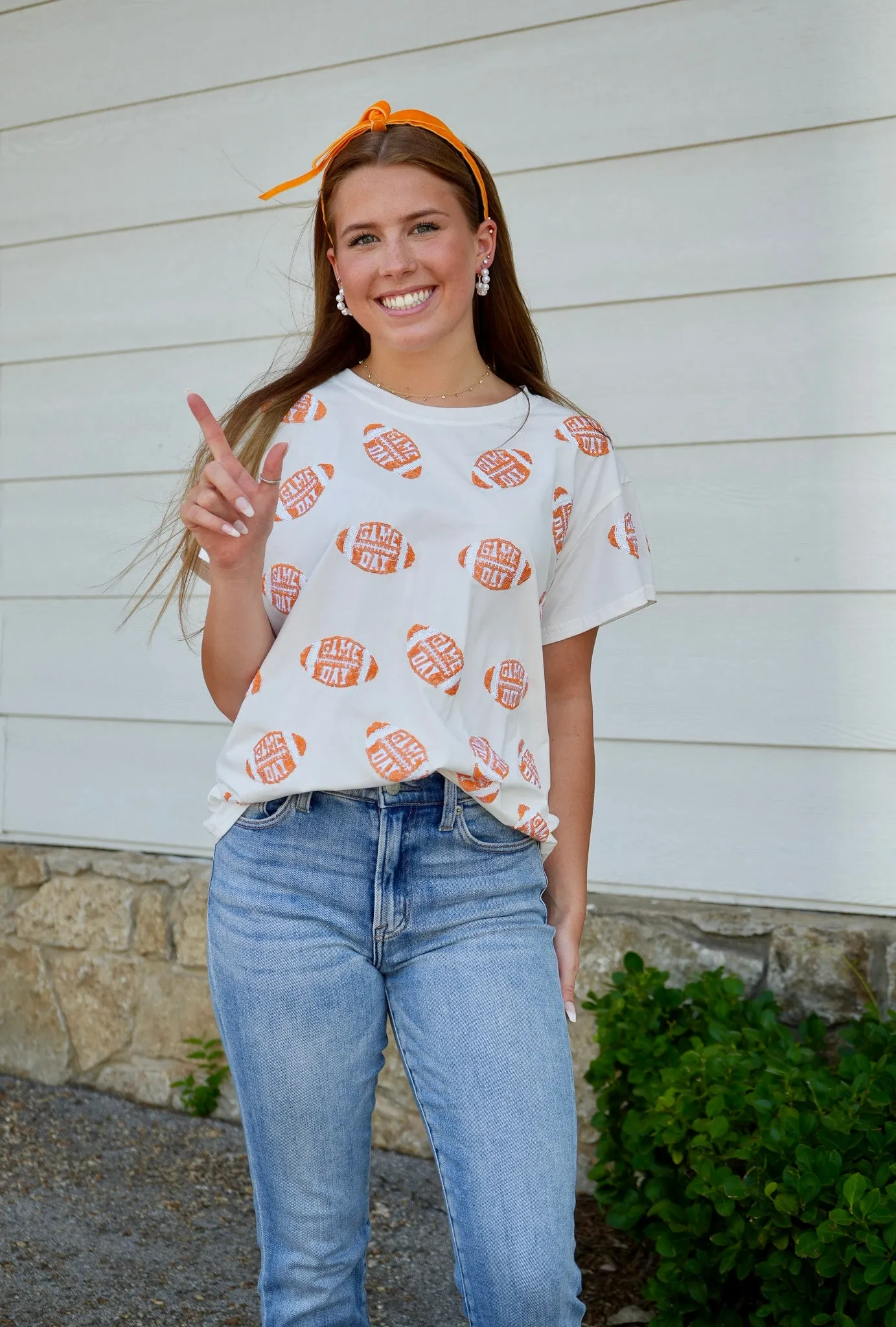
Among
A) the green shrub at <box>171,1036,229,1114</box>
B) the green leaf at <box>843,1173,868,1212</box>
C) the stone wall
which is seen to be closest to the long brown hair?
the green leaf at <box>843,1173,868,1212</box>

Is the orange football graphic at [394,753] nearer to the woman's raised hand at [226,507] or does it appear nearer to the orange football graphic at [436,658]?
the orange football graphic at [436,658]

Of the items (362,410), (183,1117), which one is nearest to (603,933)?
(183,1117)

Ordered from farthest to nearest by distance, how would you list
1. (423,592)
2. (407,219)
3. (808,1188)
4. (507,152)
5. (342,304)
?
(507,152), (808,1188), (342,304), (407,219), (423,592)

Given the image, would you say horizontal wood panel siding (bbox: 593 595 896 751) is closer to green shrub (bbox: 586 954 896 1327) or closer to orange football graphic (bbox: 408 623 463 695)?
green shrub (bbox: 586 954 896 1327)

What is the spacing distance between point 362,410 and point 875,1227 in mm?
1330

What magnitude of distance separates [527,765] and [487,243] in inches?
28.3

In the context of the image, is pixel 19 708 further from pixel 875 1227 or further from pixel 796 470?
pixel 875 1227

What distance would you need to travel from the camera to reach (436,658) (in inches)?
59.2

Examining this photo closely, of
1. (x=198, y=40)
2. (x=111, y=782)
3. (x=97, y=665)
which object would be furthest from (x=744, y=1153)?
(x=198, y=40)

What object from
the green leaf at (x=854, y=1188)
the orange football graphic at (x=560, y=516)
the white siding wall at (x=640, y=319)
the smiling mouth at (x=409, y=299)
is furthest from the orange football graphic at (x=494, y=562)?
the white siding wall at (x=640, y=319)

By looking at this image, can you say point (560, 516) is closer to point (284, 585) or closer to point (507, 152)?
point (284, 585)

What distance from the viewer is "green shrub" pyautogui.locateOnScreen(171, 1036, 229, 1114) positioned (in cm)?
320

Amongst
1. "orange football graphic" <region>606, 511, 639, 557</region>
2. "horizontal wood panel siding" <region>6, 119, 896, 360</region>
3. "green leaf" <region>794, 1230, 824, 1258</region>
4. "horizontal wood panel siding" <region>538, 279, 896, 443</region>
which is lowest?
"green leaf" <region>794, 1230, 824, 1258</region>

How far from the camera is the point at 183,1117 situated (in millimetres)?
3242
